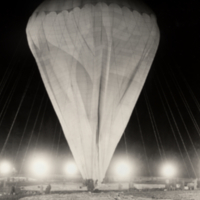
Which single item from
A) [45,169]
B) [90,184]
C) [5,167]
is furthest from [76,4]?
[5,167]

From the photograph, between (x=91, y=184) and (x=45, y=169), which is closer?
(x=91, y=184)

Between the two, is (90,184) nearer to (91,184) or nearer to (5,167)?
(91,184)

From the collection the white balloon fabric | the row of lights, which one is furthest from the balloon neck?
the row of lights

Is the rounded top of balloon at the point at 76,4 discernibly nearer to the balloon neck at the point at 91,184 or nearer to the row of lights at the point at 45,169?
the balloon neck at the point at 91,184

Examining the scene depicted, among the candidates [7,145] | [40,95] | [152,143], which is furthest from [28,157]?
[152,143]

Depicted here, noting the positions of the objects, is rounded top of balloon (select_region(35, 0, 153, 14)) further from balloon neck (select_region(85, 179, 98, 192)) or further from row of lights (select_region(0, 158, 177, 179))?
row of lights (select_region(0, 158, 177, 179))

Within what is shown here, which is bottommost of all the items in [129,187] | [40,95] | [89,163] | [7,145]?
[129,187]

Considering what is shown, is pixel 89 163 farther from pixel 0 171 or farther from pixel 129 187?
pixel 0 171

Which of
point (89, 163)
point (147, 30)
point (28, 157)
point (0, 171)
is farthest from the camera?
point (28, 157)
